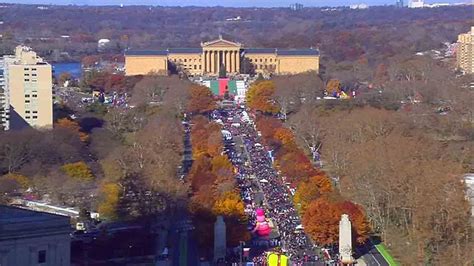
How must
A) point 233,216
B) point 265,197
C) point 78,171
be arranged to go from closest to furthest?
point 233,216, point 265,197, point 78,171

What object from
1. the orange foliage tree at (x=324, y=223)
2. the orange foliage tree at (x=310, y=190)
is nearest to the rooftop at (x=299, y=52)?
the orange foliage tree at (x=310, y=190)

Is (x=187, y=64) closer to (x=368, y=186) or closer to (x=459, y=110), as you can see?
(x=459, y=110)

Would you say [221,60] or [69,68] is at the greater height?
[221,60]

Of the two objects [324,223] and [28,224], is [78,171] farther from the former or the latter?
[28,224]

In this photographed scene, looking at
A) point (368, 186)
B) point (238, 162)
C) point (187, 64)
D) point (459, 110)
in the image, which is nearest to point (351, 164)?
point (368, 186)

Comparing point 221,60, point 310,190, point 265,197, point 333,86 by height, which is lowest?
point 265,197

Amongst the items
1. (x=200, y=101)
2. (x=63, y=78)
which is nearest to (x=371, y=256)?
(x=200, y=101)

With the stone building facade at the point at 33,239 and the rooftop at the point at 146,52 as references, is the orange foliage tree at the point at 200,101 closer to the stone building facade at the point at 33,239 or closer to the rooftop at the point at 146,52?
the rooftop at the point at 146,52
